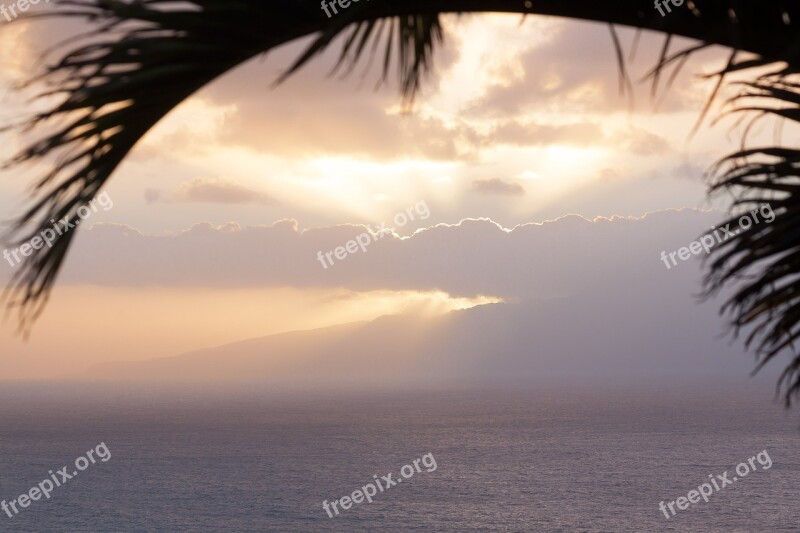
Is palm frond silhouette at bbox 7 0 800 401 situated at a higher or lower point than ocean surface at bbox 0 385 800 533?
higher

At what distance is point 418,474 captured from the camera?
103 metres

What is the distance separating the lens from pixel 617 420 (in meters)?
166

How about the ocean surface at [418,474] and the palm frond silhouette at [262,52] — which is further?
the ocean surface at [418,474]

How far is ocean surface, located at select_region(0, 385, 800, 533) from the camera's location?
8106cm

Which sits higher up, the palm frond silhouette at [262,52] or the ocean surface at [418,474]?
the palm frond silhouette at [262,52]

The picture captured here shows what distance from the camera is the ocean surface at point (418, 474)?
81062 mm

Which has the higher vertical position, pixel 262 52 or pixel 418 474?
pixel 262 52

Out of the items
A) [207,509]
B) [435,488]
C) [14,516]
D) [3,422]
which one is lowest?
[435,488]

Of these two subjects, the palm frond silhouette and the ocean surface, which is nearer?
the palm frond silhouette

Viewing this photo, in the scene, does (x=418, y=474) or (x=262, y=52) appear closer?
(x=262, y=52)

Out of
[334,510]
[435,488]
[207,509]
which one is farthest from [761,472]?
[207,509]

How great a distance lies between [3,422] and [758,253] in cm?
21108

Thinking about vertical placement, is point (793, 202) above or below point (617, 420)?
above

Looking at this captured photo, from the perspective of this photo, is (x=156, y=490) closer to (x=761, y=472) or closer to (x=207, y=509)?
(x=207, y=509)
